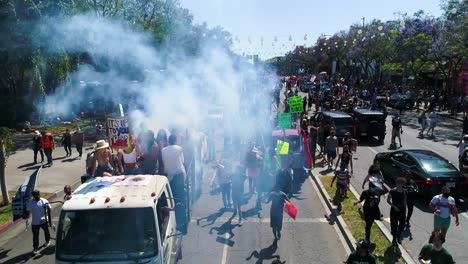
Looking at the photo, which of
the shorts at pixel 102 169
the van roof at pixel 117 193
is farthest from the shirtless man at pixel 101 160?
the van roof at pixel 117 193

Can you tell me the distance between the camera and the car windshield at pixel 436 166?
11.9m

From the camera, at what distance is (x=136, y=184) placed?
6660 millimetres

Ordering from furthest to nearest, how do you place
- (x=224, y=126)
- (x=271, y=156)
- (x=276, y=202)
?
(x=224, y=126)
(x=271, y=156)
(x=276, y=202)

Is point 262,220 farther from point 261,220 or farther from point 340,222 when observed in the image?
point 340,222

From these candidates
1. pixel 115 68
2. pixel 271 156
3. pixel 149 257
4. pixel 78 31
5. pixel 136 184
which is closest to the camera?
pixel 149 257

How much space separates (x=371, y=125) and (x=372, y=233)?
38.9 feet

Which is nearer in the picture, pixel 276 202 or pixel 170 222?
pixel 170 222

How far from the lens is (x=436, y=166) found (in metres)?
12.1

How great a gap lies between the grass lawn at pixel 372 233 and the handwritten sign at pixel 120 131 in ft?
17.9

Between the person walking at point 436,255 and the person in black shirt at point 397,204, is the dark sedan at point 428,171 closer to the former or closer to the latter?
the person in black shirt at point 397,204

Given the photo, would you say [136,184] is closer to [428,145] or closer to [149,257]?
[149,257]

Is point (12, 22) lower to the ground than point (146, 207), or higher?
higher

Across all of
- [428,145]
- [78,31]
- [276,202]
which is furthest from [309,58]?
[276,202]

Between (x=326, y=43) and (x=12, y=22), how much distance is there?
47548mm
